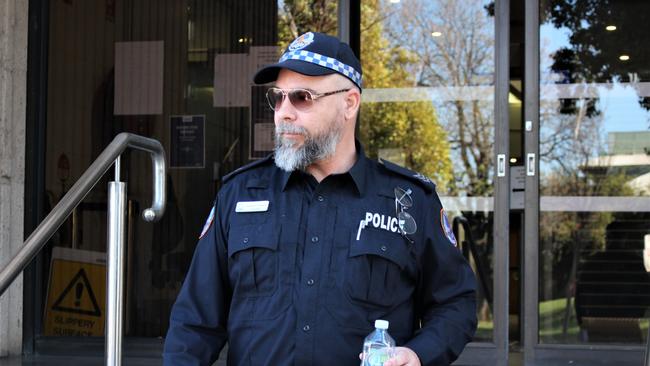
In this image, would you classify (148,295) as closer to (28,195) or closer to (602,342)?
(28,195)

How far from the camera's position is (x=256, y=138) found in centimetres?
626

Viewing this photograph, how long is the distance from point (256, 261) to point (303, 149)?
0.32 m

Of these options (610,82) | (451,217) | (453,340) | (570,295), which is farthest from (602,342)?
(453,340)

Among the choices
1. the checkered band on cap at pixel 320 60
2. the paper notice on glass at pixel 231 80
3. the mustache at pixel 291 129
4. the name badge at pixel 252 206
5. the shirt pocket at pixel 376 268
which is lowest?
the shirt pocket at pixel 376 268

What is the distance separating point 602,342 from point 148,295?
332 centimetres

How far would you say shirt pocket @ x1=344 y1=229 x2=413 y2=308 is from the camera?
2146mm

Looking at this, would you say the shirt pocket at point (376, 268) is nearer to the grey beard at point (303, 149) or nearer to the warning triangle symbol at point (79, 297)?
the grey beard at point (303, 149)

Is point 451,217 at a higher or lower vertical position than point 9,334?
higher

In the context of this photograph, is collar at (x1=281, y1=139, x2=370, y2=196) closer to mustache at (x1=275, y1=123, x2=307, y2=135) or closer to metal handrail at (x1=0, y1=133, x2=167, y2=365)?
mustache at (x1=275, y1=123, x2=307, y2=135)

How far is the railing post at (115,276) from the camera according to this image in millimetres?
3369

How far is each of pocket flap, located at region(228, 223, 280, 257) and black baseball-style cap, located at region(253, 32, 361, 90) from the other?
417 mm

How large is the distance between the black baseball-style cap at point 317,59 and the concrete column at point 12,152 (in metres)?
4.14

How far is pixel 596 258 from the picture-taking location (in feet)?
20.8

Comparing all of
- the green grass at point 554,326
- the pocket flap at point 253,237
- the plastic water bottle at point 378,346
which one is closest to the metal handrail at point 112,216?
the pocket flap at point 253,237
